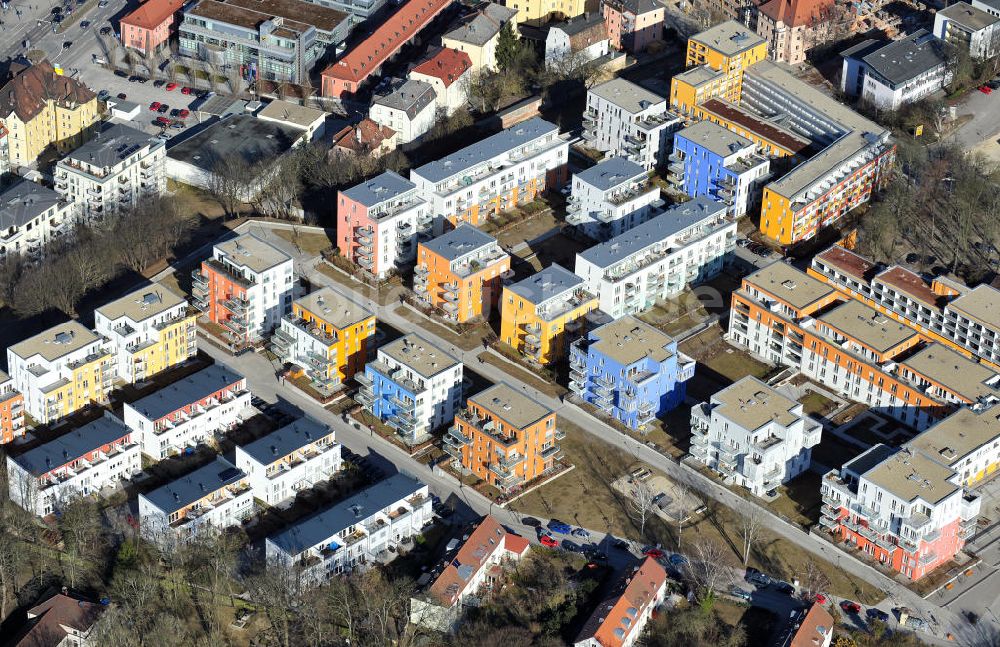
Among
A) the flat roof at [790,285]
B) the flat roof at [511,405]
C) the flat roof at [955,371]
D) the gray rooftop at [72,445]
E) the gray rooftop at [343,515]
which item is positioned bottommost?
the gray rooftop at [343,515]

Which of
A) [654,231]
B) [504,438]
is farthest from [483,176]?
[504,438]

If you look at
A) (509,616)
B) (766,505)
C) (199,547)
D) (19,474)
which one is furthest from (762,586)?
(19,474)

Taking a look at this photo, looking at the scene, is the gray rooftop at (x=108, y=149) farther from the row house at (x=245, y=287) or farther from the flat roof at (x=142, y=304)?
the flat roof at (x=142, y=304)

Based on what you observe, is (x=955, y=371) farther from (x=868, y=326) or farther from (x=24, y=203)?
(x=24, y=203)

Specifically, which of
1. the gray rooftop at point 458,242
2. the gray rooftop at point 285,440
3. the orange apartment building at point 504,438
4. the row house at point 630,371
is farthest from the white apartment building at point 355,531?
the gray rooftop at point 458,242

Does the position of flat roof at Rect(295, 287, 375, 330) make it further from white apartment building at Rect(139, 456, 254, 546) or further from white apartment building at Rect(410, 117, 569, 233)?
white apartment building at Rect(139, 456, 254, 546)

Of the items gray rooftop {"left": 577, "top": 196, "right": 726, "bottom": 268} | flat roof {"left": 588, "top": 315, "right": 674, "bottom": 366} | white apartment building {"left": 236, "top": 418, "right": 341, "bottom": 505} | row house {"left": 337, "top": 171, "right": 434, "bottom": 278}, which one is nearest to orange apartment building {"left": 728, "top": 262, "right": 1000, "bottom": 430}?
gray rooftop {"left": 577, "top": 196, "right": 726, "bottom": 268}

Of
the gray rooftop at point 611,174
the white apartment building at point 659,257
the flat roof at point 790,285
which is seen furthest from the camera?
the gray rooftop at point 611,174

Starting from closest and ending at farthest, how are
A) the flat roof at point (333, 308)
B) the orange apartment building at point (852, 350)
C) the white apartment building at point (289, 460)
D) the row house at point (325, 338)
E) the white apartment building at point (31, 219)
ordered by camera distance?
the white apartment building at point (289, 460)
the orange apartment building at point (852, 350)
the row house at point (325, 338)
the flat roof at point (333, 308)
the white apartment building at point (31, 219)

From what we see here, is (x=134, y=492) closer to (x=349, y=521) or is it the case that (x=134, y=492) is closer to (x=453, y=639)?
(x=349, y=521)
